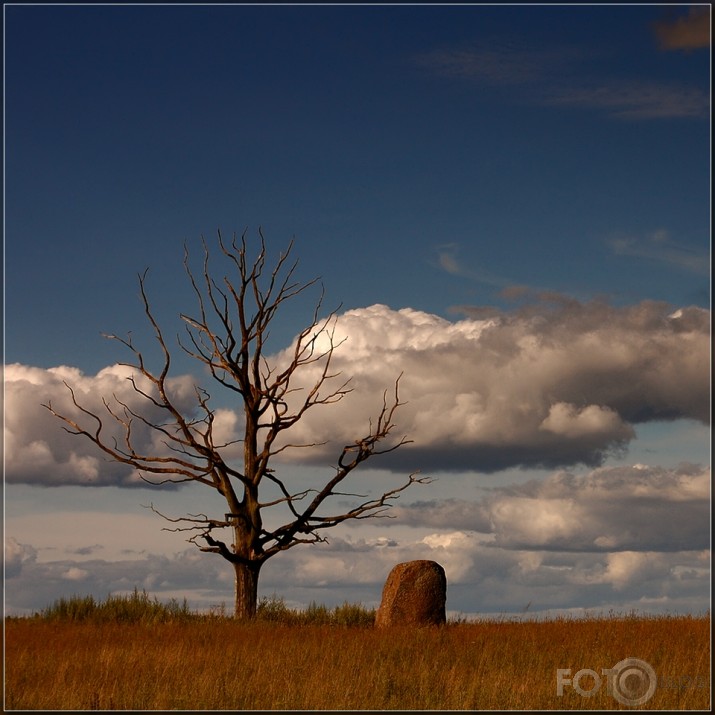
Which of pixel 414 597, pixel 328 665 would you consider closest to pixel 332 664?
pixel 328 665

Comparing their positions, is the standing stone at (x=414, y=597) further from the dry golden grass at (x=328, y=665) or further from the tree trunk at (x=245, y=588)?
the tree trunk at (x=245, y=588)

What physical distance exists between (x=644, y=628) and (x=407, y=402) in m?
8.77

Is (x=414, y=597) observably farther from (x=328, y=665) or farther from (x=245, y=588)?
(x=328, y=665)

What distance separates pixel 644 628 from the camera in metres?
20.5

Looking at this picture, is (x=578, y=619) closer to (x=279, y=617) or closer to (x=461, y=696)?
(x=279, y=617)

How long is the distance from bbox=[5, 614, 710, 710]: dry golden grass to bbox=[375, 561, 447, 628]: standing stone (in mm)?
744

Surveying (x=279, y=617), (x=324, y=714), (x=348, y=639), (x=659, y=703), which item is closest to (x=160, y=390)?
(x=279, y=617)

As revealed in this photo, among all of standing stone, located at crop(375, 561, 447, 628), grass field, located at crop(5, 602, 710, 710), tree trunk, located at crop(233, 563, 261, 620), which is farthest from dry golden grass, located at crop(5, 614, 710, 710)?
tree trunk, located at crop(233, 563, 261, 620)

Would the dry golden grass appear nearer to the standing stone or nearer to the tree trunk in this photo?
the standing stone

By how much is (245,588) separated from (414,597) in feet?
15.2

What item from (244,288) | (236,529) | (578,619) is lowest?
(578,619)

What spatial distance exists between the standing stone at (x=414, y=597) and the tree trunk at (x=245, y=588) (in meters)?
3.50

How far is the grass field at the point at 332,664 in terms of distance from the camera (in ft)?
44.0

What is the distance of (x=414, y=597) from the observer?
21844mm
